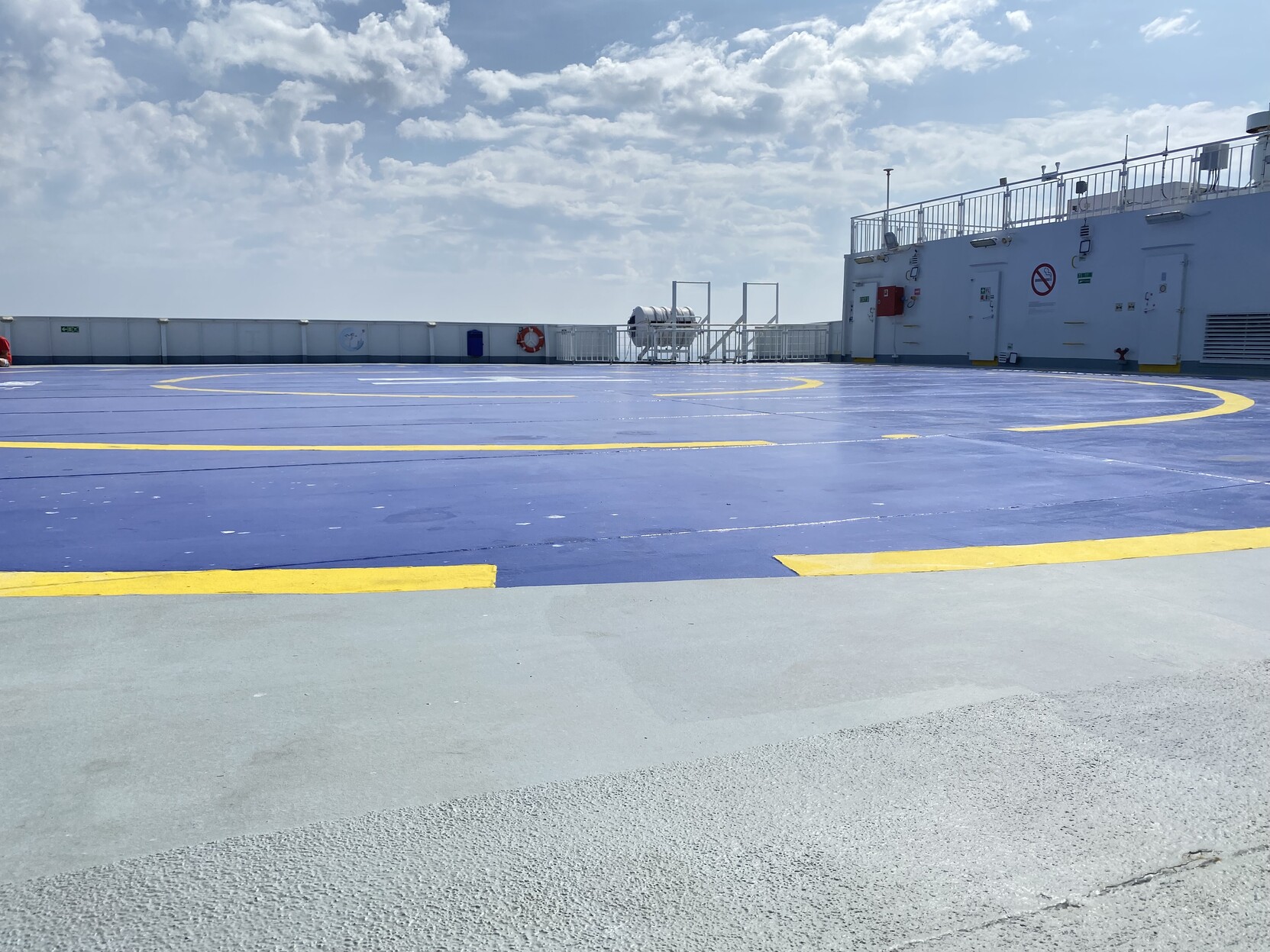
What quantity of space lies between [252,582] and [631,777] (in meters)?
2.21

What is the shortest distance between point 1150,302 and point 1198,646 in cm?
2423

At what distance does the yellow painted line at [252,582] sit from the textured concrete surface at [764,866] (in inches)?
71.1

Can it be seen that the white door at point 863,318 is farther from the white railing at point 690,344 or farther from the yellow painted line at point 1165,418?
the yellow painted line at point 1165,418

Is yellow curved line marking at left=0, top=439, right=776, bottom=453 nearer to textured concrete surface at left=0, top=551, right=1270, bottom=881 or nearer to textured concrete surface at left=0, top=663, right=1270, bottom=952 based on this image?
textured concrete surface at left=0, top=551, right=1270, bottom=881

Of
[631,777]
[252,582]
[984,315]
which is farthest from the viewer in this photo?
[984,315]

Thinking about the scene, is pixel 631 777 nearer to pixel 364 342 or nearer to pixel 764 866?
pixel 764 866

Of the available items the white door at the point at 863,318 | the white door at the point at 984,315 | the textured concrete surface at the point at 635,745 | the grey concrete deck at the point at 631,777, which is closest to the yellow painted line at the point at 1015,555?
the textured concrete surface at the point at 635,745

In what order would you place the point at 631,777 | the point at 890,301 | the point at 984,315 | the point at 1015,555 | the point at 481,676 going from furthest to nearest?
the point at 890,301
the point at 984,315
the point at 1015,555
the point at 481,676
the point at 631,777

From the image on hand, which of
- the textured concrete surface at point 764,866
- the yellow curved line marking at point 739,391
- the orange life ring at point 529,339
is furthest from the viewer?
the orange life ring at point 529,339

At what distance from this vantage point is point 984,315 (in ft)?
94.8

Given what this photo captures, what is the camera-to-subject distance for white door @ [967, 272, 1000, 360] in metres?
28.5

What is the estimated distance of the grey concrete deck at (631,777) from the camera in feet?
5.33

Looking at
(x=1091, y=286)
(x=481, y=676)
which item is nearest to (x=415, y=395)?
(x=481, y=676)

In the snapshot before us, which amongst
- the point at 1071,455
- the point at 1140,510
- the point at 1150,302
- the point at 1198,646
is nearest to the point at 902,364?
the point at 1150,302
